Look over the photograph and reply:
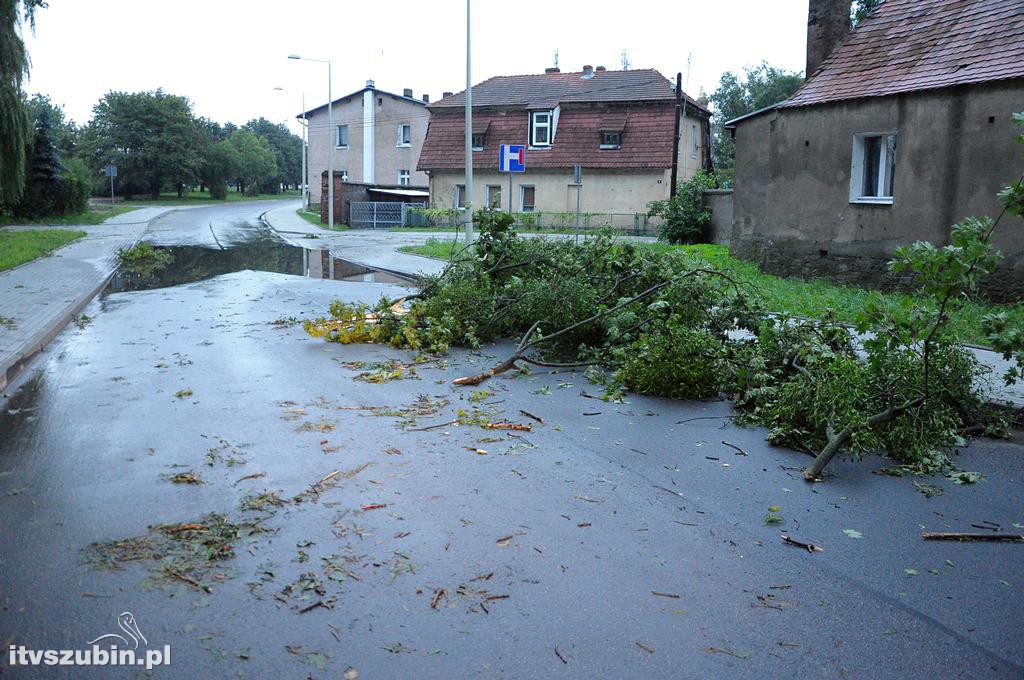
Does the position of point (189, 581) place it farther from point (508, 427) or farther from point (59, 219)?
point (59, 219)

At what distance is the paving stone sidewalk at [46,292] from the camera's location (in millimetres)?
11125

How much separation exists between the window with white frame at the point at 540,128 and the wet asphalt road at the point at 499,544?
139ft

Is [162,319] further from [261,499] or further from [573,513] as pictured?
[573,513]

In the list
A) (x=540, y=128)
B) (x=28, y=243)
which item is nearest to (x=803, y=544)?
(x=28, y=243)

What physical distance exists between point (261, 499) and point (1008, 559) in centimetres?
454

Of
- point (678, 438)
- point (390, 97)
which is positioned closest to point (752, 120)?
point (678, 438)

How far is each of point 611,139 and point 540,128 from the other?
4461 mm

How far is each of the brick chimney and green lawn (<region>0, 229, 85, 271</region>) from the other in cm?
2014

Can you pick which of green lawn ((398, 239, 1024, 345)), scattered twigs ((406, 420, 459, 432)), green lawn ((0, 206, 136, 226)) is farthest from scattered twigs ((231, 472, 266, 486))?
green lawn ((0, 206, 136, 226))

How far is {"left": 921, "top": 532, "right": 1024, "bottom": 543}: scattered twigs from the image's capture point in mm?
5180

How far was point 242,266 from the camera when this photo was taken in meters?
24.5

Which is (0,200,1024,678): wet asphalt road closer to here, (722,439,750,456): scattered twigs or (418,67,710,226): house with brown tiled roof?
(722,439,750,456): scattered twigs

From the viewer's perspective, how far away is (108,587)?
4.36 metres

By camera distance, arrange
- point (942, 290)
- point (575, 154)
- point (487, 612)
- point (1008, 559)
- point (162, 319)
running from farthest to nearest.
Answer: point (575, 154) → point (162, 319) → point (942, 290) → point (1008, 559) → point (487, 612)
